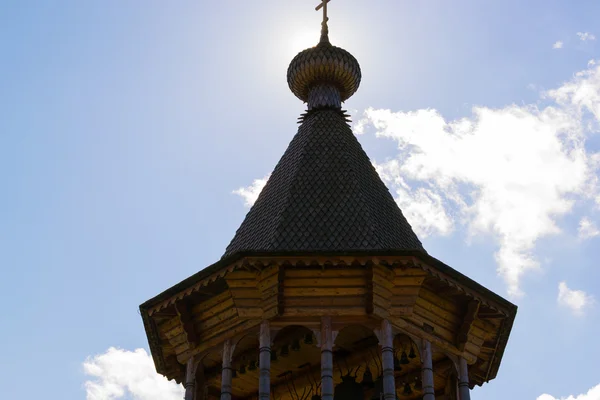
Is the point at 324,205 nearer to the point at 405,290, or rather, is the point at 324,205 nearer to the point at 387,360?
the point at 405,290

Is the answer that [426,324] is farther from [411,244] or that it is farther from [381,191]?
[381,191]

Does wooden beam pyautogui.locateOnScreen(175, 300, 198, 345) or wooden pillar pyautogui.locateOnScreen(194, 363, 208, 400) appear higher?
wooden beam pyautogui.locateOnScreen(175, 300, 198, 345)

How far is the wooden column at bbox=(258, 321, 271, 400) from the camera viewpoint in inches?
558

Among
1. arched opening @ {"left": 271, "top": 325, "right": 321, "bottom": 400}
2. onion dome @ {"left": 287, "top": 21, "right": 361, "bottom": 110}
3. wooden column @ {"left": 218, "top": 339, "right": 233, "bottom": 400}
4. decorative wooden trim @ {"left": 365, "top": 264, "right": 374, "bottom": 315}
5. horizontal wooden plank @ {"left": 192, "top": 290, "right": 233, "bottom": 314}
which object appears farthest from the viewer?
onion dome @ {"left": 287, "top": 21, "right": 361, "bottom": 110}

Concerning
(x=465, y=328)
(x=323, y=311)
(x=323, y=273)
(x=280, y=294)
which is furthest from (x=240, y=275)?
(x=465, y=328)

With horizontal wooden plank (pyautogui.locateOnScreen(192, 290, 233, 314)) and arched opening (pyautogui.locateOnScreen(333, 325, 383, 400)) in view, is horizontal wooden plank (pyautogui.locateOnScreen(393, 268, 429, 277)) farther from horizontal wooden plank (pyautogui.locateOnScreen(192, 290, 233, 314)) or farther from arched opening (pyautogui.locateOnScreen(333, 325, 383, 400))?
horizontal wooden plank (pyautogui.locateOnScreen(192, 290, 233, 314))

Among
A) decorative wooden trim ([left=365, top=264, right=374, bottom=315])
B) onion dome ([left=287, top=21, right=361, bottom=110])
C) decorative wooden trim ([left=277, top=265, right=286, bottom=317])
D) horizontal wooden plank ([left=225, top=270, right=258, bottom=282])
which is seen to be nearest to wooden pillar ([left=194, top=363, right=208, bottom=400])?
horizontal wooden plank ([left=225, top=270, right=258, bottom=282])

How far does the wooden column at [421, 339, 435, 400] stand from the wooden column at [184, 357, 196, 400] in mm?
3656

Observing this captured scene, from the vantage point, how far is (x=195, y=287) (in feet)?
50.1

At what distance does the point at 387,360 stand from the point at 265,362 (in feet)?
5.90

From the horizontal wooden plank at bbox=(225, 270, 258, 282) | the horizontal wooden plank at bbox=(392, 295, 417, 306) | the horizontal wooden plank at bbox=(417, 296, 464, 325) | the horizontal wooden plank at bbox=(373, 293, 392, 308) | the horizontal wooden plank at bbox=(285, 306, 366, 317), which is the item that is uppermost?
the horizontal wooden plank at bbox=(225, 270, 258, 282)

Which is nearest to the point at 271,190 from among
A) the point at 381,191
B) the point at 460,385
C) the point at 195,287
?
the point at 381,191

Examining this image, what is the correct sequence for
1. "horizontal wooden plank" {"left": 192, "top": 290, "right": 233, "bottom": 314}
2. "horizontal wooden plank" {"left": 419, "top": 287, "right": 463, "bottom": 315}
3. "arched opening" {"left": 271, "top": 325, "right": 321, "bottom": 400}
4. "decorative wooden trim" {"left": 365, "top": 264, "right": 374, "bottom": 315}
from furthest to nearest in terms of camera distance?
"arched opening" {"left": 271, "top": 325, "right": 321, "bottom": 400}
"horizontal wooden plank" {"left": 192, "top": 290, "right": 233, "bottom": 314}
"horizontal wooden plank" {"left": 419, "top": 287, "right": 463, "bottom": 315}
"decorative wooden trim" {"left": 365, "top": 264, "right": 374, "bottom": 315}

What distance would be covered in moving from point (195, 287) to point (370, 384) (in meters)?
3.54
